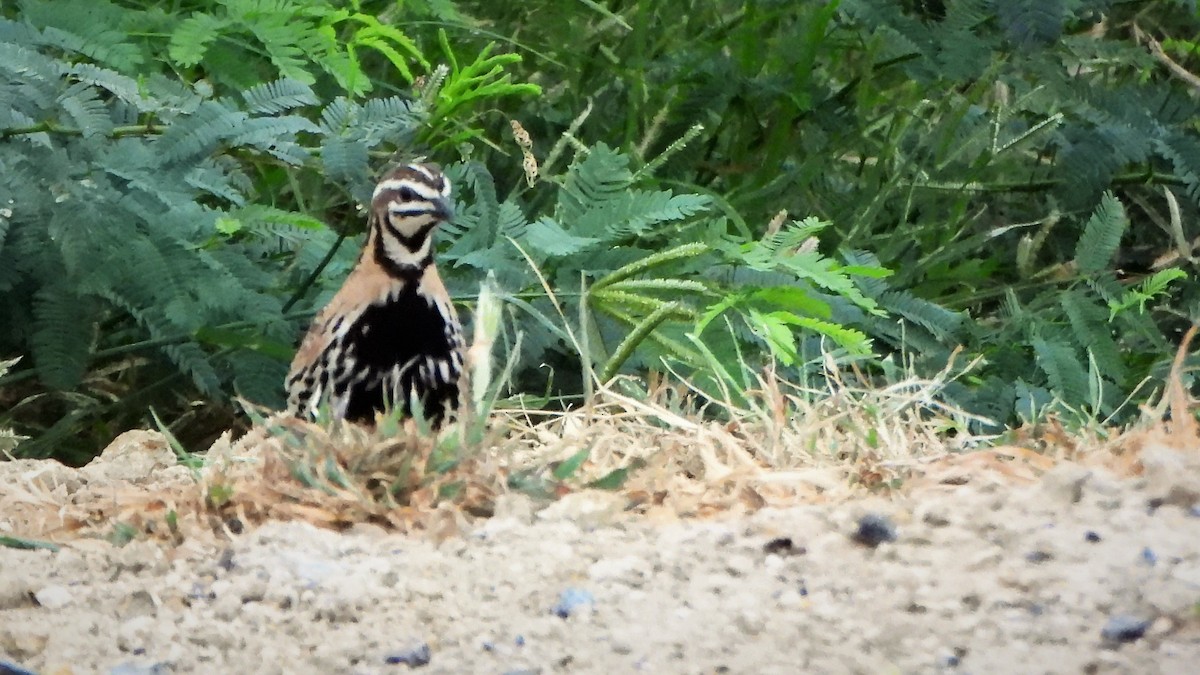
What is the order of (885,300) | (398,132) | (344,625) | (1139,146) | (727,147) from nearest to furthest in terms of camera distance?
(344,625), (398,132), (885,300), (1139,146), (727,147)

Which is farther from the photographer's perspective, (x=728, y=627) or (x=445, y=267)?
(x=445, y=267)

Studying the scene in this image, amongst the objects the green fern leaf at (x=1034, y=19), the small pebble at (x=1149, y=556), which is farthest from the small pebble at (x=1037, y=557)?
the green fern leaf at (x=1034, y=19)

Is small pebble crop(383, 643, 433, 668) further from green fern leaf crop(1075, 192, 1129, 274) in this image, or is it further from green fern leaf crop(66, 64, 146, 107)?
green fern leaf crop(1075, 192, 1129, 274)

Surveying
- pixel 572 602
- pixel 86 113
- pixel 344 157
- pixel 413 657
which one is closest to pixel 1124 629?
pixel 572 602

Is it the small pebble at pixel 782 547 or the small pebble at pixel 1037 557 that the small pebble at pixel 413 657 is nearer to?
the small pebble at pixel 782 547

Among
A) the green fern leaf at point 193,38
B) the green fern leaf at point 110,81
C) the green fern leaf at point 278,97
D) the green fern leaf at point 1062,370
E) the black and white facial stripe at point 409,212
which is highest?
the green fern leaf at point 193,38

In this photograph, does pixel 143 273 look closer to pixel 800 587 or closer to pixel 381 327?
pixel 381 327

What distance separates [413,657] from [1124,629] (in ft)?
3.03

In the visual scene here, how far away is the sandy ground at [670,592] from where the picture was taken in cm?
215

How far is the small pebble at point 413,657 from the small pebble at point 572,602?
0.21 m

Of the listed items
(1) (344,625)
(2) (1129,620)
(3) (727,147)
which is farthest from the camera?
(3) (727,147)

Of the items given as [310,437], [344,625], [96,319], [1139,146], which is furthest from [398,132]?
[1139,146]

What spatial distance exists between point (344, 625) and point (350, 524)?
476 millimetres

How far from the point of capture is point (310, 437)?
300cm
